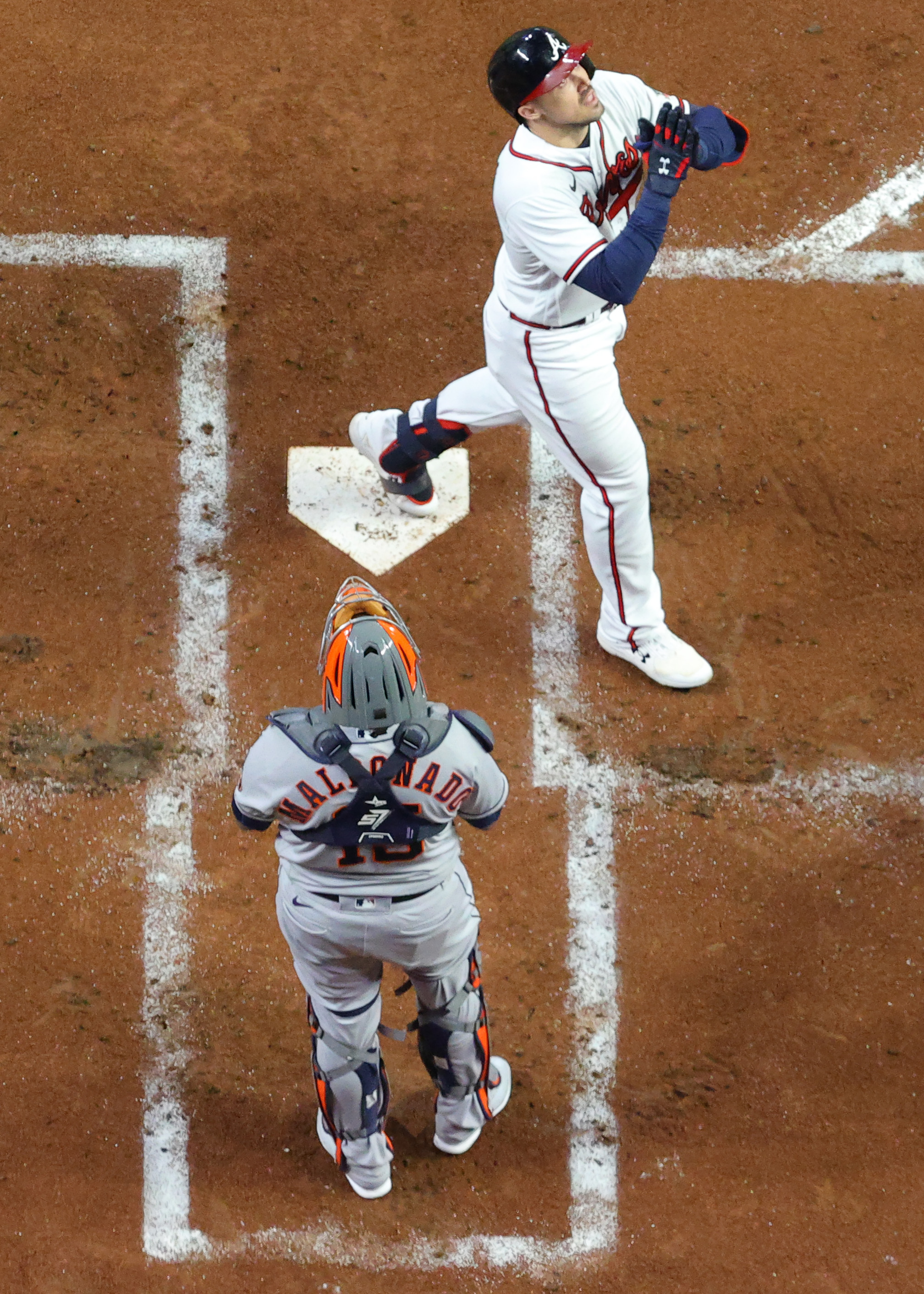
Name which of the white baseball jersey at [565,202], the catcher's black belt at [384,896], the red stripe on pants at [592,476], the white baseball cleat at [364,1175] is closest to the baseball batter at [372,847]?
the catcher's black belt at [384,896]

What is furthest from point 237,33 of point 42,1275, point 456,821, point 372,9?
point 42,1275

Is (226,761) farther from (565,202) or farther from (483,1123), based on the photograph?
(565,202)

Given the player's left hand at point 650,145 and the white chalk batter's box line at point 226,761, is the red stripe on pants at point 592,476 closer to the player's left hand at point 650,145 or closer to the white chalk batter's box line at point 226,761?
the white chalk batter's box line at point 226,761

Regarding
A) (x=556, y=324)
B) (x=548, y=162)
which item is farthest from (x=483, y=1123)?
(x=548, y=162)

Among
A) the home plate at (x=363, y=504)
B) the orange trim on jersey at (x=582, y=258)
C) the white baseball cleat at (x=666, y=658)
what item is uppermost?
the orange trim on jersey at (x=582, y=258)

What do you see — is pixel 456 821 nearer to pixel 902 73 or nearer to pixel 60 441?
pixel 60 441

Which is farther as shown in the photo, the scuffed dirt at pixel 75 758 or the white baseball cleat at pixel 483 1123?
the scuffed dirt at pixel 75 758
